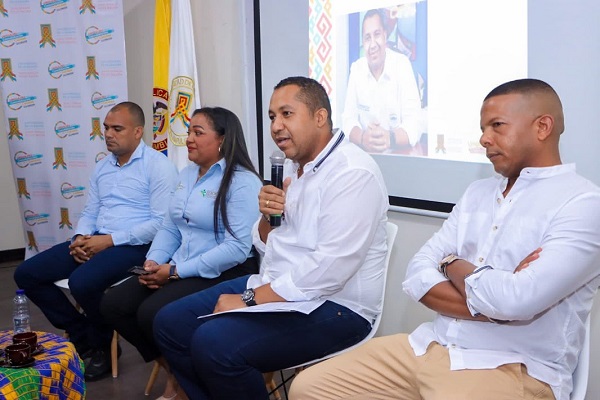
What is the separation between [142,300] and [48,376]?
753 millimetres

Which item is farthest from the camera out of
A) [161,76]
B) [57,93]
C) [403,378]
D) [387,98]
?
[57,93]

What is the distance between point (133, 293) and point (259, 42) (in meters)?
1.76

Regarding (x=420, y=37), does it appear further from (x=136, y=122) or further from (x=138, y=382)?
(x=138, y=382)

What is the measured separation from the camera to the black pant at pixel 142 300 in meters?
2.81

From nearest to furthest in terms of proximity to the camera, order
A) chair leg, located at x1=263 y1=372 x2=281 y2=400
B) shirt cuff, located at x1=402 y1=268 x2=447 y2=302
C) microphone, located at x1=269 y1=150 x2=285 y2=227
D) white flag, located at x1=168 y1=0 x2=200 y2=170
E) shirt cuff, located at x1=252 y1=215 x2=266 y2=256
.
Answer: shirt cuff, located at x1=402 y1=268 x2=447 y2=302
microphone, located at x1=269 y1=150 x2=285 y2=227
shirt cuff, located at x1=252 y1=215 x2=266 y2=256
chair leg, located at x1=263 y1=372 x2=281 y2=400
white flag, located at x1=168 y1=0 x2=200 y2=170

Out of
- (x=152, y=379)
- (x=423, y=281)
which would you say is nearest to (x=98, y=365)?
(x=152, y=379)

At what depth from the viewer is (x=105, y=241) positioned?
11.4ft

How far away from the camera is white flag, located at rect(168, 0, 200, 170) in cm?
424

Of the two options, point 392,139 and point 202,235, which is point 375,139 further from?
point 202,235

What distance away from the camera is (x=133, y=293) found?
296 centimetres

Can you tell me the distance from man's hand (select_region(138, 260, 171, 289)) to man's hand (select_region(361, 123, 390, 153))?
1140 millimetres

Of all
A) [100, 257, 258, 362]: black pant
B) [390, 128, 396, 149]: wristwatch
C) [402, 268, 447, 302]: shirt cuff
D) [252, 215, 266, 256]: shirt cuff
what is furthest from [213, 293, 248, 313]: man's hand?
[390, 128, 396, 149]: wristwatch

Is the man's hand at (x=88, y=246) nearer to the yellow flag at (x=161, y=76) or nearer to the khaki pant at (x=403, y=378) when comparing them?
the yellow flag at (x=161, y=76)

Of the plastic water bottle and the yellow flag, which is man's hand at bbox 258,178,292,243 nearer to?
the plastic water bottle
